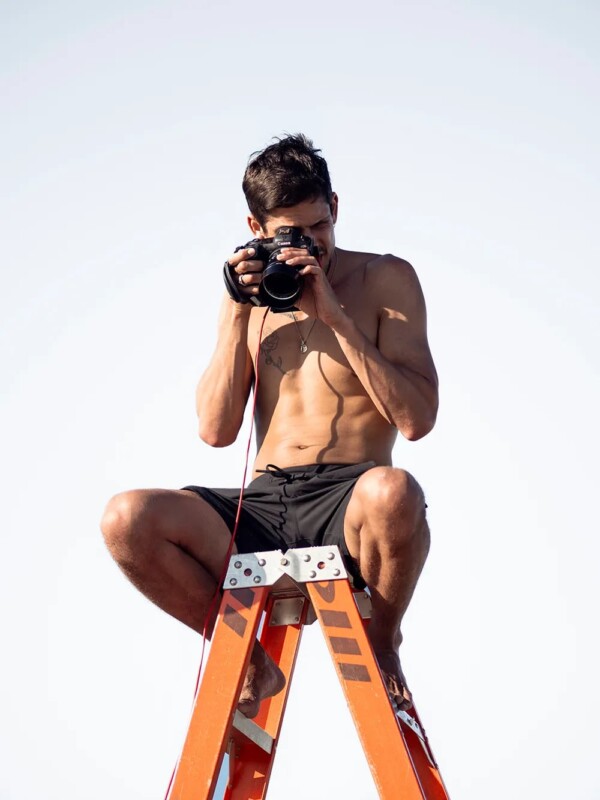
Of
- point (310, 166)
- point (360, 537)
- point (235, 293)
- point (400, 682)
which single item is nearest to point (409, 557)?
point (360, 537)

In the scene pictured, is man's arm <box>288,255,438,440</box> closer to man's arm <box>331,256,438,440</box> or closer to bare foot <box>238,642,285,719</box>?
man's arm <box>331,256,438,440</box>

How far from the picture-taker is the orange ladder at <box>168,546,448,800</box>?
7.79ft

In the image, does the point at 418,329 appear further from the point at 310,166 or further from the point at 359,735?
the point at 359,735

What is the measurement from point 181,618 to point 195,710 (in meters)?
0.40

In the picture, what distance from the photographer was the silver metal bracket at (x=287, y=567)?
2.62m

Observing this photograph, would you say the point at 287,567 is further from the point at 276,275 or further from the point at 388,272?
the point at 388,272

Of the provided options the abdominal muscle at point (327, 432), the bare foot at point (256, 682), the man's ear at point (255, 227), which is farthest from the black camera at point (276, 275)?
the bare foot at point (256, 682)

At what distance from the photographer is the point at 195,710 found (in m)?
2.48

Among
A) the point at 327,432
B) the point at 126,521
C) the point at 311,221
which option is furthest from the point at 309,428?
the point at 126,521

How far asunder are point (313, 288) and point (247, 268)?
0.71 feet

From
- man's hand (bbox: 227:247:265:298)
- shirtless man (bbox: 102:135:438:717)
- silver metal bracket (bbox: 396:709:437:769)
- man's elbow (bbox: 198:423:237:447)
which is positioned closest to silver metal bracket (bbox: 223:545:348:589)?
shirtless man (bbox: 102:135:438:717)

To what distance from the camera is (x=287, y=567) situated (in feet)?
8.66

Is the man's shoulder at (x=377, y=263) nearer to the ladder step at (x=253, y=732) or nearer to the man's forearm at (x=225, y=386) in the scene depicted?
the man's forearm at (x=225, y=386)

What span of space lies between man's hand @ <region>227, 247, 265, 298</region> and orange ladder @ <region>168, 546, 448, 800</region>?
0.79m
